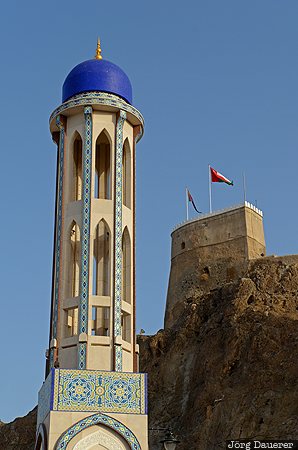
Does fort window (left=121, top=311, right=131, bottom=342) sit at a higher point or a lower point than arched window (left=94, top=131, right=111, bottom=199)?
lower

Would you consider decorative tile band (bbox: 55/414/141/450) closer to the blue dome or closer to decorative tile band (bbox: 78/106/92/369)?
decorative tile band (bbox: 78/106/92/369)

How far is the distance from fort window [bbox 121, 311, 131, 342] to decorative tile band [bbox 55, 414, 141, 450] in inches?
53.0

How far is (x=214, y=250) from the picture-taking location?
4409 centimetres

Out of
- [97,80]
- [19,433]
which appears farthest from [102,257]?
[19,433]

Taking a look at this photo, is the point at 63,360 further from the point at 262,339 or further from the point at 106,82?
the point at 262,339

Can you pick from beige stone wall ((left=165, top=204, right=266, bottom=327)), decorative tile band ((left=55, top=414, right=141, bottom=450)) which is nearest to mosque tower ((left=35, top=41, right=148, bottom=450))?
decorative tile band ((left=55, top=414, right=141, bottom=450))

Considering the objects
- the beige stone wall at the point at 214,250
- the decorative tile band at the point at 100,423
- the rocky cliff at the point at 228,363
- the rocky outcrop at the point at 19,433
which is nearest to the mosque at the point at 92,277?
the decorative tile band at the point at 100,423

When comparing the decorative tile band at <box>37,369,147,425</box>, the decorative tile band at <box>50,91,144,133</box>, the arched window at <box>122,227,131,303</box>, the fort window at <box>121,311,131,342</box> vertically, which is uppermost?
the decorative tile band at <box>50,91,144,133</box>

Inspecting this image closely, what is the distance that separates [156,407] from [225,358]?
518 centimetres

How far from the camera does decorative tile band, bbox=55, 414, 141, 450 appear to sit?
8.80 meters

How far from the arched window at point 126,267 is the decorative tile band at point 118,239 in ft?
1.18

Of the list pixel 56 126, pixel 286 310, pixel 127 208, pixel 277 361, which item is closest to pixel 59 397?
pixel 127 208

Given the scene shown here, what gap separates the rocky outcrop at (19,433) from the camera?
Result: 149ft

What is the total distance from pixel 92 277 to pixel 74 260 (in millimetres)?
612
